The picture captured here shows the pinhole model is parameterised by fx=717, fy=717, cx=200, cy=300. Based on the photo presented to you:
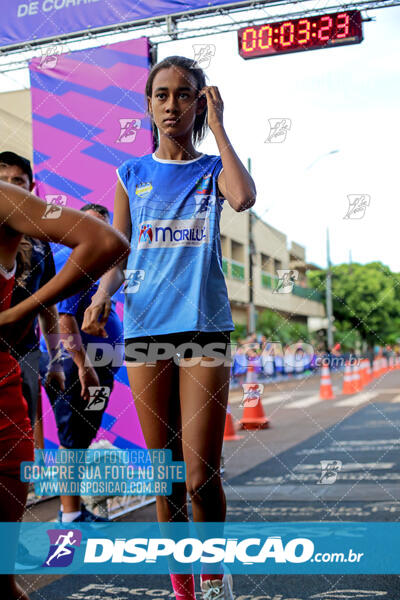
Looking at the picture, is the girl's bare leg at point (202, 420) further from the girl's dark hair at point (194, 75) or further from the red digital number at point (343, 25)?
the red digital number at point (343, 25)

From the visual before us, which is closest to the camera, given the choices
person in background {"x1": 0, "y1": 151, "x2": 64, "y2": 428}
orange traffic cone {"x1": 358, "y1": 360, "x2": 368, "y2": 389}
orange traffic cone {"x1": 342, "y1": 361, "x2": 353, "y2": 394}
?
person in background {"x1": 0, "y1": 151, "x2": 64, "y2": 428}

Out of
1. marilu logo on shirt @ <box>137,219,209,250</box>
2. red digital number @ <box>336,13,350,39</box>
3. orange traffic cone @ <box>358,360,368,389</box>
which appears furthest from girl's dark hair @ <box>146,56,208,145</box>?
orange traffic cone @ <box>358,360,368,389</box>

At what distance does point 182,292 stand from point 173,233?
0.67 ft

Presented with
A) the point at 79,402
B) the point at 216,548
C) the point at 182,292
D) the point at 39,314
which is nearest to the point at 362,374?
the point at 79,402

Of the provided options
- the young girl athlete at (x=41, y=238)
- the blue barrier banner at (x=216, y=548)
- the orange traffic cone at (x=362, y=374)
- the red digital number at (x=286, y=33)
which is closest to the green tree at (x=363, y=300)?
the orange traffic cone at (x=362, y=374)

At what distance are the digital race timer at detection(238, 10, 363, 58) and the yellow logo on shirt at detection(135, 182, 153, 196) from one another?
1.62m

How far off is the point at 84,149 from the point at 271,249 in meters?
16.3

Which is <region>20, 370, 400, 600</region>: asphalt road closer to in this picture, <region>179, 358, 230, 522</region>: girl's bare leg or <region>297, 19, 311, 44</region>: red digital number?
<region>179, 358, 230, 522</region>: girl's bare leg

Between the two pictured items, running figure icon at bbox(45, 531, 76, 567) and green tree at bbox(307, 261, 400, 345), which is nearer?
running figure icon at bbox(45, 531, 76, 567)

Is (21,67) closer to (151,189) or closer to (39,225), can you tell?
(151,189)

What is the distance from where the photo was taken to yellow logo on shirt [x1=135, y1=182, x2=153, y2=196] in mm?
2402

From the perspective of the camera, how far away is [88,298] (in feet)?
13.0

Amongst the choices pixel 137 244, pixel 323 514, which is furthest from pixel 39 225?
pixel 323 514

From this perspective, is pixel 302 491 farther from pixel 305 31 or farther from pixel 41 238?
pixel 41 238
